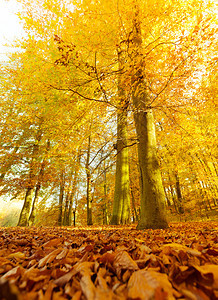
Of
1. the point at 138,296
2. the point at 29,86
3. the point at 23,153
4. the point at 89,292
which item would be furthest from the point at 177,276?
the point at 23,153

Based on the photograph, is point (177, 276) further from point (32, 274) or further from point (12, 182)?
point (12, 182)

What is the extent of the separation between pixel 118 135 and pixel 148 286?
6.23m

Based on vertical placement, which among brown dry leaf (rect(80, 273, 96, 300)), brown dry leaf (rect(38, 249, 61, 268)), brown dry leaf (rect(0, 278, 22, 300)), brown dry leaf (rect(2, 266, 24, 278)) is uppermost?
brown dry leaf (rect(0, 278, 22, 300))

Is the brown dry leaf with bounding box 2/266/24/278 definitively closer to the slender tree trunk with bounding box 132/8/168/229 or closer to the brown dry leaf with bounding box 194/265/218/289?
the brown dry leaf with bounding box 194/265/218/289

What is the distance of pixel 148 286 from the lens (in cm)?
57

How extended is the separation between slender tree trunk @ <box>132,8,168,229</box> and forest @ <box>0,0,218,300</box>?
3cm

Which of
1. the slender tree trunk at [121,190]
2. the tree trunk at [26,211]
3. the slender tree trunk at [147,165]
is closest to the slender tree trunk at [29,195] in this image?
the tree trunk at [26,211]

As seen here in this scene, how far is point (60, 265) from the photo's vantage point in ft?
3.14

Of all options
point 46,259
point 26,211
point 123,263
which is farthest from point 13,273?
point 26,211

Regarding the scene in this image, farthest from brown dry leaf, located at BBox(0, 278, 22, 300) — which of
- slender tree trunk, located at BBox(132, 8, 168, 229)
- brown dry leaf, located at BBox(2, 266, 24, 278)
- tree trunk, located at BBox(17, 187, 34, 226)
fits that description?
tree trunk, located at BBox(17, 187, 34, 226)

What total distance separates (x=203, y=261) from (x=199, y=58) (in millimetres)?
4953

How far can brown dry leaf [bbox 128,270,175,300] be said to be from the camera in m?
0.52

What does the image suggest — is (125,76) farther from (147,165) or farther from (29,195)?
(29,195)

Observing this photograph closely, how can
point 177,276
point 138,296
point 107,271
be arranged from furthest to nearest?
1. point 107,271
2. point 177,276
3. point 138,296
